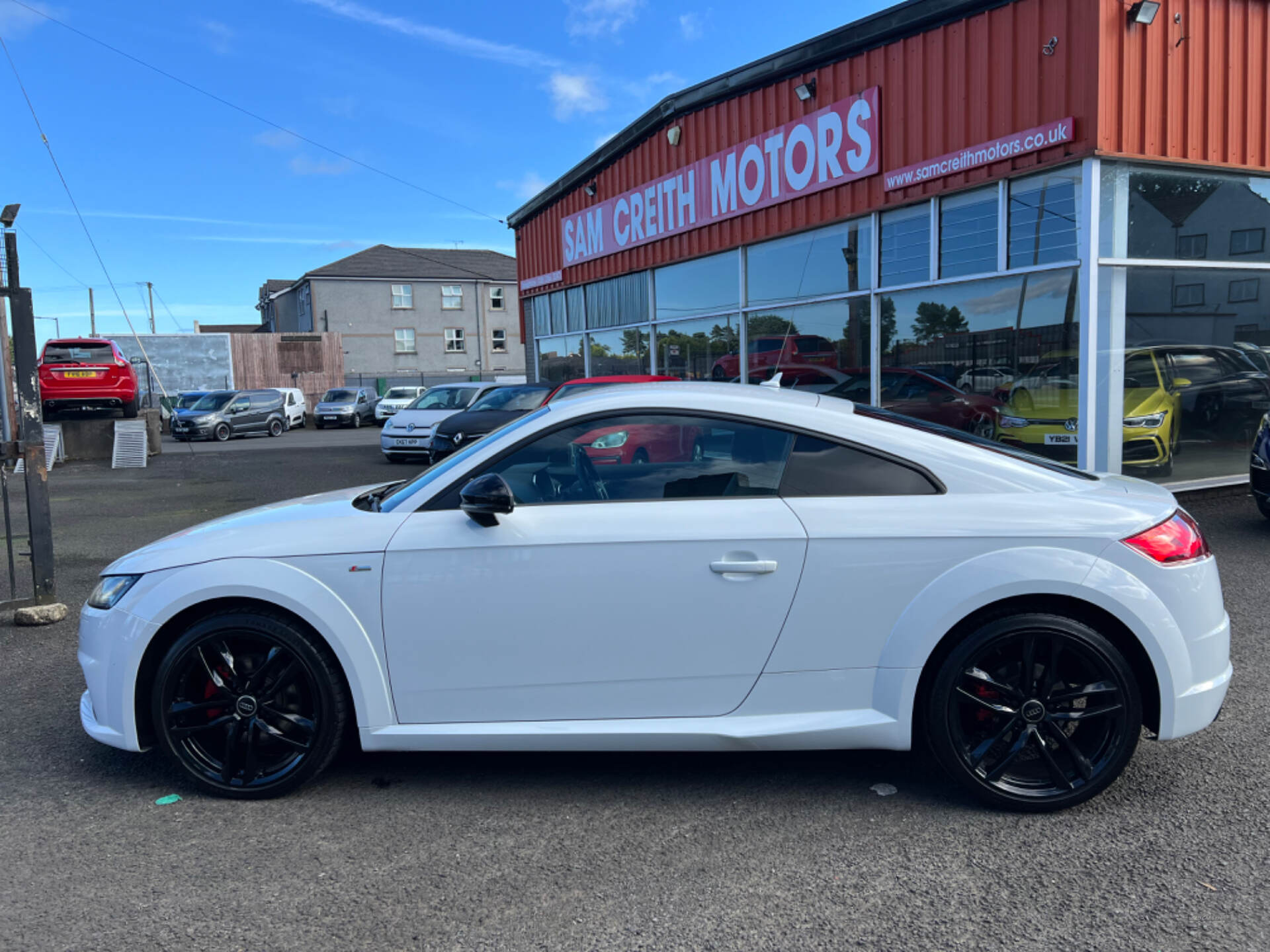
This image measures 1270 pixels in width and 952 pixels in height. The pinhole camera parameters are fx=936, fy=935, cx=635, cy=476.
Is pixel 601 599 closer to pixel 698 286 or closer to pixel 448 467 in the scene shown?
pixel 448 467

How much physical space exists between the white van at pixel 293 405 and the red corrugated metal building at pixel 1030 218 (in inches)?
862

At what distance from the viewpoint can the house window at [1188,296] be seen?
376 inches

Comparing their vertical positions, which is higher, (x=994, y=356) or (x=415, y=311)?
(x=415, y=311)

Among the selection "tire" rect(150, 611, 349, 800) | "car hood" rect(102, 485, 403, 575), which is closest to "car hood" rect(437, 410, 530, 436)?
"car hood" rect(102, 485, 403, 575)

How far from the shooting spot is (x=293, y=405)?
104 feet

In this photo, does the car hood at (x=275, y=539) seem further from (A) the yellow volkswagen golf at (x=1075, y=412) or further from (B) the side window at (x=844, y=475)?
(A) the yellow volkswagen golf at (x=1075, y=412)

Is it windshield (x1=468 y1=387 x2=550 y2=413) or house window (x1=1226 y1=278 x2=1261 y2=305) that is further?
windshield (x1=468 y1=387 x2=550 y2=413)

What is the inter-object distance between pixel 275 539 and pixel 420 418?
14.4 meters

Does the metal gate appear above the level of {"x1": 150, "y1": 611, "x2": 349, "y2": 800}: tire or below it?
above

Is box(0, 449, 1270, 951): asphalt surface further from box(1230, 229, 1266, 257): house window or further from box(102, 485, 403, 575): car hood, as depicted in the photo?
box(1230, 229, 1266, 257): house window

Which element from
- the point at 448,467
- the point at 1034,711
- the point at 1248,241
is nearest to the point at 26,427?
the point at 448,467

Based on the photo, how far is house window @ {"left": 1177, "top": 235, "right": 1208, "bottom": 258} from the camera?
31.0ft

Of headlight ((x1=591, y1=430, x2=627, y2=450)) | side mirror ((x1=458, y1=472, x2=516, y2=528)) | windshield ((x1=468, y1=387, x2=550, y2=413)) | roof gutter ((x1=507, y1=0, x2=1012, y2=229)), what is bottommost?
side mirror ((x1=458, y1=472, x2=516, y2=528))

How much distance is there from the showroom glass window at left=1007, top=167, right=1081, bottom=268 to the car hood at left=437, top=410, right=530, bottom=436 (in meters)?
7.23
